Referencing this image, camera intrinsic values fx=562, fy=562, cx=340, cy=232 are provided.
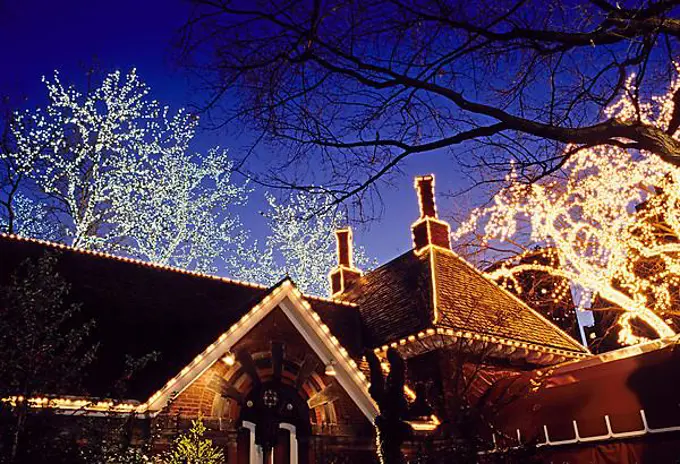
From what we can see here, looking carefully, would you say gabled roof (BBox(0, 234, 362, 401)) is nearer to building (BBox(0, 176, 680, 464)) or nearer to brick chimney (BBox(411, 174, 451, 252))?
building (BBox(0, 176, 680, 464))

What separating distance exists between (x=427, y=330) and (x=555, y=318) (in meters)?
23.9

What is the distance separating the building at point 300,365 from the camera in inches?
429

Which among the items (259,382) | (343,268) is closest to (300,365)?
(259,382)

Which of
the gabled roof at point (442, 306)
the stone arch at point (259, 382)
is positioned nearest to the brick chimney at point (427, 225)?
the gabled roof at point (442, 306)

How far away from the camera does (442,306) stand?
14.8 m

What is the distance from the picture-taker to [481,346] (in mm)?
14789

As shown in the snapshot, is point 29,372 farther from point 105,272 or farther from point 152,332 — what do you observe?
point 105,272

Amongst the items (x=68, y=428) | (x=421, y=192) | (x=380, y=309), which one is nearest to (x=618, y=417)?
(x=380, y=309)

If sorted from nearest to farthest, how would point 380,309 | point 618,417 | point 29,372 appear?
point 29,372 < point 618,417 < point 380,309

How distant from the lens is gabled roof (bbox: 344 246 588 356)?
14.8 metres

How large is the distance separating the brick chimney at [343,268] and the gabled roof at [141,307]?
4996 mm

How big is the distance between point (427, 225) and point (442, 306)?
12.9 ft

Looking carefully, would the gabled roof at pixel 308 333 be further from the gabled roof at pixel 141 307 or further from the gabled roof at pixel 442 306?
the gabled roof at pixel 442 306

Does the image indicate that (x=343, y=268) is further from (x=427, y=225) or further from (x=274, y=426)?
(x=274, y=426)
